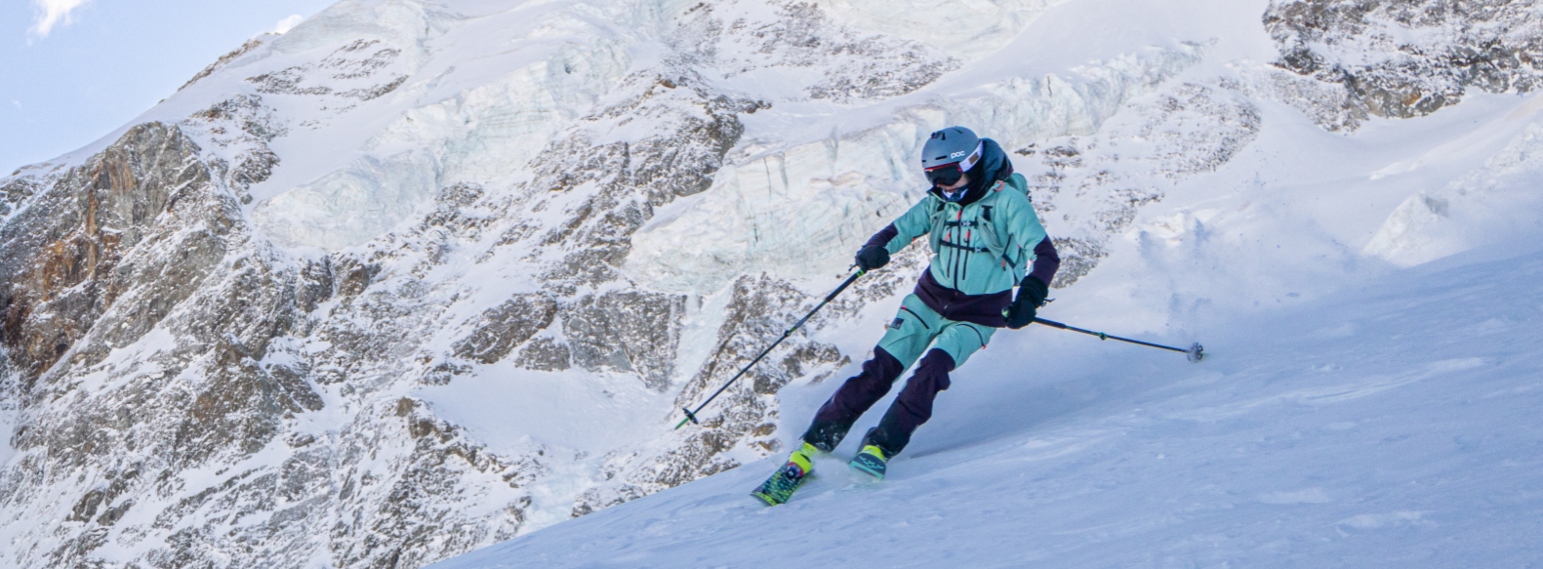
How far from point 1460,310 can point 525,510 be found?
2339 centimetres

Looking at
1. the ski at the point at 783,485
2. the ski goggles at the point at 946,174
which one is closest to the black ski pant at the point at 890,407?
the ski at the point at 783,485

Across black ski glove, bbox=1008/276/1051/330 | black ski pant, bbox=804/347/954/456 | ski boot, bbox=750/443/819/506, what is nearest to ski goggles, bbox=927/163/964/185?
black ski glove, bbox=1008/276/1051/330

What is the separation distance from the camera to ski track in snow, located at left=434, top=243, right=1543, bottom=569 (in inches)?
121

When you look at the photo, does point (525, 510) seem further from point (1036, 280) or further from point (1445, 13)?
point (1445, 13)

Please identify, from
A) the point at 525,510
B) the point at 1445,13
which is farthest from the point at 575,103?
the point at 1445,13

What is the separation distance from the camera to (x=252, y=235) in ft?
118

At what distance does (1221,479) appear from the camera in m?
4.02

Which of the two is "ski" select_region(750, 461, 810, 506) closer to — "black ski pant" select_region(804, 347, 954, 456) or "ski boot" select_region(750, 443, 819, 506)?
"ski boot" select_region(750, 443, 819, 506)

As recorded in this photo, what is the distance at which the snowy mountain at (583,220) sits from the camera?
26219mm

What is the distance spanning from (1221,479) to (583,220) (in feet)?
101

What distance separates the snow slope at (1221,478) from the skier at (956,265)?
62cm

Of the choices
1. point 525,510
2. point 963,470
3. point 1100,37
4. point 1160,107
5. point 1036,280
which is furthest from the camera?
point 1100,37

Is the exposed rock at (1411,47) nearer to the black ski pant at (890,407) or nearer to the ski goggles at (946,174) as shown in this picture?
the ski goggles at (946,174)

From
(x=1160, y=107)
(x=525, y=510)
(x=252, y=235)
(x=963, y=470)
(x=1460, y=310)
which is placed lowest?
(x=525, y=510)
